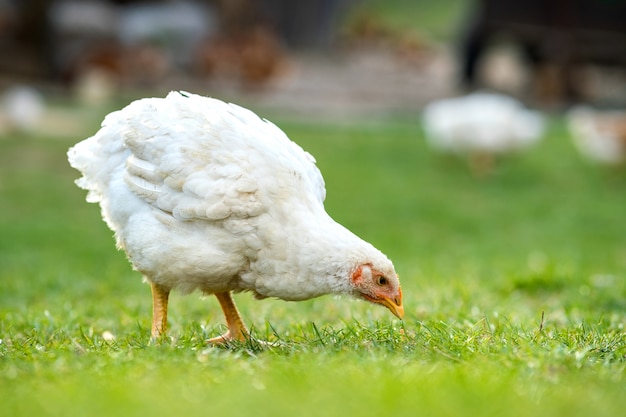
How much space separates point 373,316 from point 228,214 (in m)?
1.95

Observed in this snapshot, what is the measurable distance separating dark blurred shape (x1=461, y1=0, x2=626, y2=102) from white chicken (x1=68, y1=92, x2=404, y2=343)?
1723 centimetres

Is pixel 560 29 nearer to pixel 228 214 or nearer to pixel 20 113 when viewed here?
pixel 20 113

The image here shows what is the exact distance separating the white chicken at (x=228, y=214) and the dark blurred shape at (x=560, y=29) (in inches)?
679

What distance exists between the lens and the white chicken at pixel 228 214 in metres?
4.48

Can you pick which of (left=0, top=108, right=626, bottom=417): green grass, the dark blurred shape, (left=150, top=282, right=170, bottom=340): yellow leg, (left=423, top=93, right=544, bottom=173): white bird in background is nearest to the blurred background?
the dark blurred shape

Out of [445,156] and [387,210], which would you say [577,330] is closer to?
[387,210]

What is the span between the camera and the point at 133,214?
4.82m

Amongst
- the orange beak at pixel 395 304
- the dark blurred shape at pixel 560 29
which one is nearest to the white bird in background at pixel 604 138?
the dark blurred shape at pixel 560 29

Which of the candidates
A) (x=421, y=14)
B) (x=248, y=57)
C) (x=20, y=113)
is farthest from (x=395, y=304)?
(x=421, y=14)

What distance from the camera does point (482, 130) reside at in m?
14.4

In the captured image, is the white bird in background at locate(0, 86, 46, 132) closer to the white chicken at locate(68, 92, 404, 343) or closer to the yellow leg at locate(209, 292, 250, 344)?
the white chicken at locate(68, 92, 404, 343)

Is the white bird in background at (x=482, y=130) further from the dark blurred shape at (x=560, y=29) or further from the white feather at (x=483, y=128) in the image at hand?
the dark blurred shape at (x=560, y=29)

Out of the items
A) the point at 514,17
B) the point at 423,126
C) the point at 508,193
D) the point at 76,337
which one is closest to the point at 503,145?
the point at 508,193

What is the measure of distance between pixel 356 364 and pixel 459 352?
57 centimetres
